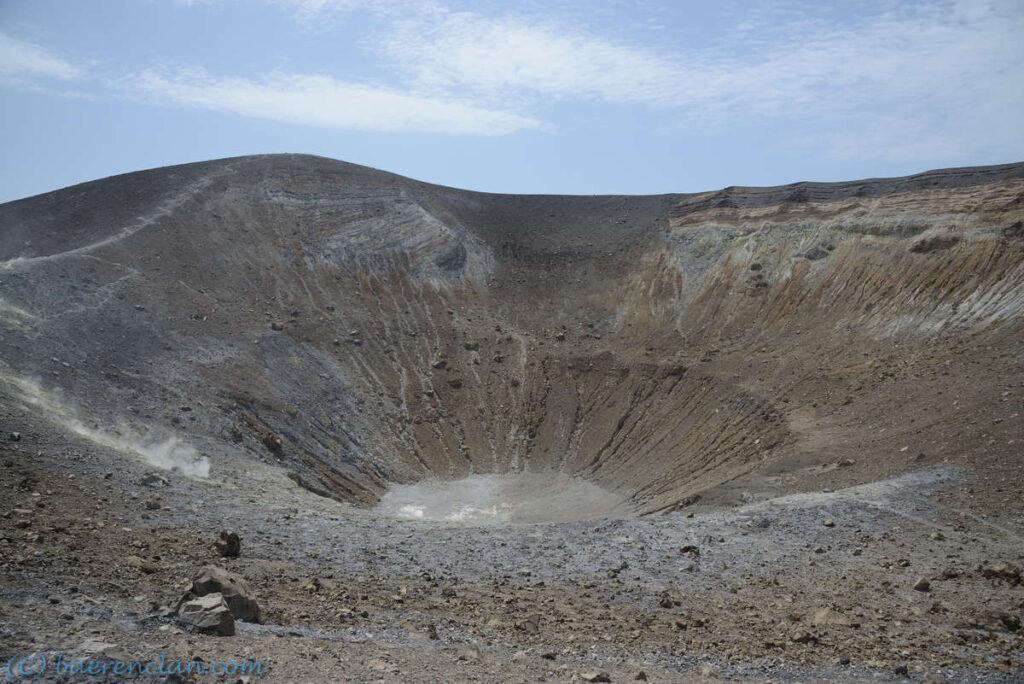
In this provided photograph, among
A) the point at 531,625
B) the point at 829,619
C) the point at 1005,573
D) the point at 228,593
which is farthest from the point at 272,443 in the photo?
the point at 1005,573

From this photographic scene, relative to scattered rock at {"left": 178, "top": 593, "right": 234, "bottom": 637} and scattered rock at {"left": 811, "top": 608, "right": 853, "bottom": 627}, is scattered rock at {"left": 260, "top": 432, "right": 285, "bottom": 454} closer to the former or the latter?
scattered rock at {"left": 178, "top": 593, "right": 234, "bottom": 637}

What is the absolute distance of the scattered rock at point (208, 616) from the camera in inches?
339

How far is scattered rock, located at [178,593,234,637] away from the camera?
28.2 ft

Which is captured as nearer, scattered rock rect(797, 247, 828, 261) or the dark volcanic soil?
the dark volcanic soil

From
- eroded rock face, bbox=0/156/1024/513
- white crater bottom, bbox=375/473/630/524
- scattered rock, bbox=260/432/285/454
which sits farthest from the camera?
eroded rock face, bbox=0/156/1024/513

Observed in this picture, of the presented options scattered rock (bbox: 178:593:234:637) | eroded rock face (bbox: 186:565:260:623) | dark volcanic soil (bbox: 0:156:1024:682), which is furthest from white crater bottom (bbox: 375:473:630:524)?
scattered rock (bbox: 178:593:234:637)

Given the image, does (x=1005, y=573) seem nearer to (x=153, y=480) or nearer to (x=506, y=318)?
(x=153, y=480)

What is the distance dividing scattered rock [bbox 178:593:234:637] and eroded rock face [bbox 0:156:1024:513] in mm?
13592

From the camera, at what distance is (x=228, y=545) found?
12414mm

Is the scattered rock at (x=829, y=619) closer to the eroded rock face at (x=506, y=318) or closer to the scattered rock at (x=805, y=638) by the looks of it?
the scattered rock at (x=805, y=638)

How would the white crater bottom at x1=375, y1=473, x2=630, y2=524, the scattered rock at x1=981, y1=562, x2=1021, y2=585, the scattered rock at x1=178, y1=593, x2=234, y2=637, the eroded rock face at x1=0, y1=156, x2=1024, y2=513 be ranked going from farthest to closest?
the eroded rock face at x1=0, y1=156, x2=1024, y2=513
the white crater bottom at x1=375, y1=473, x2=630, y2=524
the scattered rock at x1=981, y1=562, x2=1021, y2=585
the scattered rock at x1=178, y1=593, x2=234, y2=637

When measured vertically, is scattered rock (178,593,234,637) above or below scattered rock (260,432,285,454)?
above

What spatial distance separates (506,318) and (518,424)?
8022 mm

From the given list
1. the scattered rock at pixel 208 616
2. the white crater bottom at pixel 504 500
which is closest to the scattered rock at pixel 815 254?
the white crater bottom at pixel 504 500
